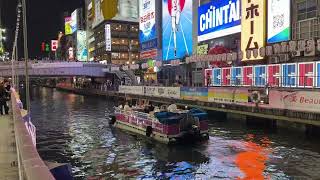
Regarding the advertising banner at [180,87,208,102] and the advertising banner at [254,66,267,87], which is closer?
the advertising banner at [254,66,267,87]

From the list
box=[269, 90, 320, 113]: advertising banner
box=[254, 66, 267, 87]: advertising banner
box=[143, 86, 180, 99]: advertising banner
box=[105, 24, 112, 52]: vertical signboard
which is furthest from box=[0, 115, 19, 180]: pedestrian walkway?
box=[105, 24, 112, 52]: vertical signboard

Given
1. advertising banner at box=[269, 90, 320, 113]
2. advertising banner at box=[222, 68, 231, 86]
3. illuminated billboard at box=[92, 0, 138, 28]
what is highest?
illuminated billboard at box=[92, 0, 138, 28]

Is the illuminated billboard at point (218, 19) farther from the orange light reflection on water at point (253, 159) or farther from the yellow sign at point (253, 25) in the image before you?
the orange light reflection on water at point (253, 159)

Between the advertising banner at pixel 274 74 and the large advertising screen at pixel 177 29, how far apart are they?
38266 mm

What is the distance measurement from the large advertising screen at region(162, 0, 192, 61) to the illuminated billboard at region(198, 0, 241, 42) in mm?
6574

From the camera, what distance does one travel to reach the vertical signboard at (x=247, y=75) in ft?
180

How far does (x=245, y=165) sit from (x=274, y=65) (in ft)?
92.6

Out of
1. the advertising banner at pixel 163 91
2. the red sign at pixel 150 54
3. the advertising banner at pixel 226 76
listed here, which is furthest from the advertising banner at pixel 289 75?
the red sign at pixel 150 54

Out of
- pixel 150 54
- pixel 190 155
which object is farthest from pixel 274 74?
pixel 150 54

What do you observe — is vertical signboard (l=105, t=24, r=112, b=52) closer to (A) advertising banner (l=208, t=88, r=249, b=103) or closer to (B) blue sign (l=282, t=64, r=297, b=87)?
(A) advertising banner (l=208, t=88, r=249, b=103)

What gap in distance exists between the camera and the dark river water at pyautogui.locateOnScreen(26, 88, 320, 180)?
22.5 meters

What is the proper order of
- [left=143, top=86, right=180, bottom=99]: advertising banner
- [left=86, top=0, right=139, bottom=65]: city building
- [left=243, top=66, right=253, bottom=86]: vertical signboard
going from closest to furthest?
[left=243, top=66, right=253, bottom=86]: vertical signboard
[left=143, top=86, right=180, bottom=99]: advertising banner
[left=86, top=0, right=139, bottom=65]: city building

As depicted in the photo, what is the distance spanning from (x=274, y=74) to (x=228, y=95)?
7.03 m

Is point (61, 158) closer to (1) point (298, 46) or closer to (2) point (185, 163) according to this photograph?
(2) point (185, 163)
